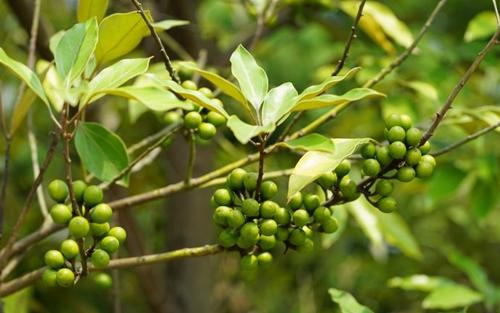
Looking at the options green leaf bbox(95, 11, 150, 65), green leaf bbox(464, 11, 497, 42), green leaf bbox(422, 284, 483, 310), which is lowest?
green leaf bbox(422, 284, 483, 310)

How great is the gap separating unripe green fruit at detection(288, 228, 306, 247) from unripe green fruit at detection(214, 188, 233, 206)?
0.07 meters

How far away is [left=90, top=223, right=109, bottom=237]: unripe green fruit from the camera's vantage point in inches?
27.3

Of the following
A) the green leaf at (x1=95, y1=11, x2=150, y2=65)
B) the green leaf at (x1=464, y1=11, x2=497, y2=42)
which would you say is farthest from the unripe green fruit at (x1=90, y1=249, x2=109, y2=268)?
the green leaf at (x1=464, y1=11, x2=497, y2=42)

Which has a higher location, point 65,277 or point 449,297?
point 65,277

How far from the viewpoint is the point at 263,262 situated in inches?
29.0

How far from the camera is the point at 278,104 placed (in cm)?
66

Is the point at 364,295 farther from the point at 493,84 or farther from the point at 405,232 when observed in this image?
the point at 405,232

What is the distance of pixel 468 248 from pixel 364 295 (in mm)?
359

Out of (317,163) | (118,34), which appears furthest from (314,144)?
(118,34)

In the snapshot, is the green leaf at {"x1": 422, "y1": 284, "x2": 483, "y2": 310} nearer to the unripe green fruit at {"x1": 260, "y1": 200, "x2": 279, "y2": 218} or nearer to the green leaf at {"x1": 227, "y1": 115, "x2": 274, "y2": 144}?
the unripe green fruit at {"x1": 260, "y1": 200, "x2": 279, "y2": 218}

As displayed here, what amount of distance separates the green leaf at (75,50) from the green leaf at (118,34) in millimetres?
30

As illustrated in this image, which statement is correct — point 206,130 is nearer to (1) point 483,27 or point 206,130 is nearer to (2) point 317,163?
(2) point 317,163

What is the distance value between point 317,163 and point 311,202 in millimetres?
59

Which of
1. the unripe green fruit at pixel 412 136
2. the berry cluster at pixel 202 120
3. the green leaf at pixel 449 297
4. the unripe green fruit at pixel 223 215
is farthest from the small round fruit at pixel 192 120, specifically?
the green leaf at pixel 449 297
